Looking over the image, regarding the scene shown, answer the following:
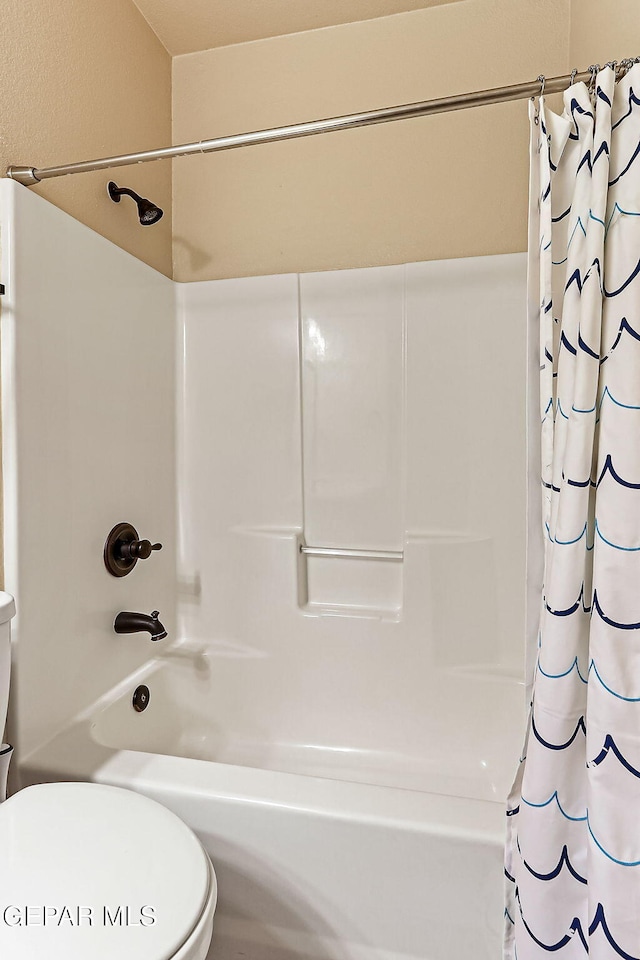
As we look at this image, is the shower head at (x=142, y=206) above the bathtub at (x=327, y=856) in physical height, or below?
above

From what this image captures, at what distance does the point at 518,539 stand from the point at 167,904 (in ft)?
4.29

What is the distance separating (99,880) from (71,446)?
94cm

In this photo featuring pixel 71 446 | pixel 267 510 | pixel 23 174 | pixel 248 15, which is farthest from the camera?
pixel 267 510

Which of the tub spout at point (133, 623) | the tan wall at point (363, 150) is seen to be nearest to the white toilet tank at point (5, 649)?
the tub spout at point (133, 623)

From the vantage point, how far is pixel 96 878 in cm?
83

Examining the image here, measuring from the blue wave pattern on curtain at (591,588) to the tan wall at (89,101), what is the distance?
1169 mm

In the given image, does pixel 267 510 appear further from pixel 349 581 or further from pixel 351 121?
pixel 351 121

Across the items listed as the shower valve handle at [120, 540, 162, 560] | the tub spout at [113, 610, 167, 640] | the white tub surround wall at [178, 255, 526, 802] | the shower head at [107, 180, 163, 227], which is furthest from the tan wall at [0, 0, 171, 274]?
the tub spout at [113, 610, 167, 640]

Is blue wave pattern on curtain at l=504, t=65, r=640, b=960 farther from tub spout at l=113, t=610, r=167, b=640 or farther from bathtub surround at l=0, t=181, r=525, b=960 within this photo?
tub spout at l=113, t=610, r=167, b=640

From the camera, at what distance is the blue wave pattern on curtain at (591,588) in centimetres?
79

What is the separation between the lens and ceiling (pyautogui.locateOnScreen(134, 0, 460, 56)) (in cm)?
179

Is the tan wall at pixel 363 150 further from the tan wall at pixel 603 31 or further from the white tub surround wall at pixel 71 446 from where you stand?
the white tub surround wall at pixel 71 446

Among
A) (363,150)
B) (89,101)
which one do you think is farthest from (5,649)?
(363,150)

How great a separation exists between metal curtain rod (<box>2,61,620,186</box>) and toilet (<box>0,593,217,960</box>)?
1234 mm
